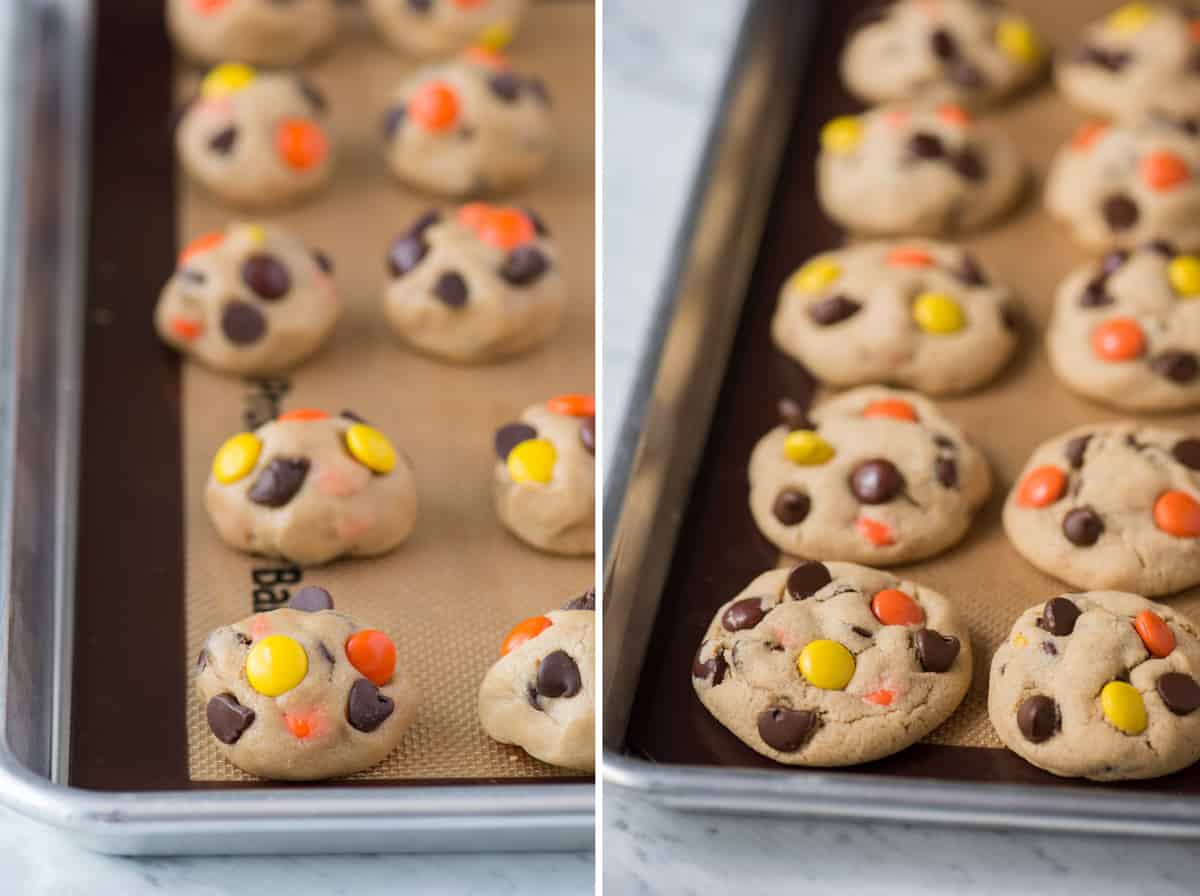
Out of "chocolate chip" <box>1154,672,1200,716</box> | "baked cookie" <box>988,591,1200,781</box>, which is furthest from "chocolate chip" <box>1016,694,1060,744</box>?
"chocolate chip" <box>1154,672,1200,716</box>

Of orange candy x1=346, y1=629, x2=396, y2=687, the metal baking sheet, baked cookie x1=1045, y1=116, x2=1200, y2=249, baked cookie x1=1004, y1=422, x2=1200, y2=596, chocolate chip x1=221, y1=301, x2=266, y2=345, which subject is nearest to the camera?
the metal baking sheet

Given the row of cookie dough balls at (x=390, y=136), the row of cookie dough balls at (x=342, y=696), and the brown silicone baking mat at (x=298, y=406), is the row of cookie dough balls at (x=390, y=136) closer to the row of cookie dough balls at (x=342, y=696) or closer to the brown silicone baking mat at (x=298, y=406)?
the brown silicone baking mat at (x=298, y=406)

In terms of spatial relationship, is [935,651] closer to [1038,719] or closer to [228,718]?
[1038,719]

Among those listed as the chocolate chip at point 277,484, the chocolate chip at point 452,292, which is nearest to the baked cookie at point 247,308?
the chocolate chip at point 452,292

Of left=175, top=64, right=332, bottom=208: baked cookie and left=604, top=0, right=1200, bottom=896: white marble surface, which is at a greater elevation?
left=175, top=64, right=332, bottom=208: baked cookie

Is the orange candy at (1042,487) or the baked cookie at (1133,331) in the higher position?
the baked cookie at (1133,331)

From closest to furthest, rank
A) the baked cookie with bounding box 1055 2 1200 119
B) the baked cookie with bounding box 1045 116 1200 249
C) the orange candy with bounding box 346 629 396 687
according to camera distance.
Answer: the orange candy with bounding box 346 629 396 687
the baked cookie with bounding box 1045 116 1200 249
the baked cookie with bounding box 1055 2 1200 119

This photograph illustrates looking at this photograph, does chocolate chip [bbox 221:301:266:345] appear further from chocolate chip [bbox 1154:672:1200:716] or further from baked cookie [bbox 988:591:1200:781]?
chocolate chip [bbox 1154:672:1200:716]
